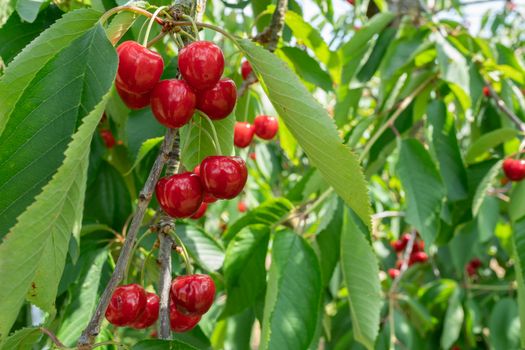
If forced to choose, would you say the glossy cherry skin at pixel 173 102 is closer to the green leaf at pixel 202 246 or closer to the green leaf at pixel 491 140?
the green leaf at pixel 202 246

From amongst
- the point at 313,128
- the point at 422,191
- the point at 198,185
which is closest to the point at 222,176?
the point at 198,185

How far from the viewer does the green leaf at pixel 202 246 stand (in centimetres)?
151

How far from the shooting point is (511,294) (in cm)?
300

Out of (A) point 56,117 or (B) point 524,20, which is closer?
(A) point 56,117

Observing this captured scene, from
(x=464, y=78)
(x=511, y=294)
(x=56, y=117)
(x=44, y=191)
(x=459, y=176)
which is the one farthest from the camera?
(x=511, y=294)

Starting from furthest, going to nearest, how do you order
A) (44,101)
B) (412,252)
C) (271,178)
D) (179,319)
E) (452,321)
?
(412,252) < (452,321) < (271,178) < (179,319) < (44,101)

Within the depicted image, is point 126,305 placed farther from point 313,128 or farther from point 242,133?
point 242,133

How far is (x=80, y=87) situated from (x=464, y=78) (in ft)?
4.14

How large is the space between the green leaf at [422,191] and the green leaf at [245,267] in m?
0.46

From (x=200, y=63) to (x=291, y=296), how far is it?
23.3 inches

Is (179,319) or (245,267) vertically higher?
(179,319)

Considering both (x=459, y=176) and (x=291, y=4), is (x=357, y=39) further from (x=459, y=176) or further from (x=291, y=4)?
(x=459, y=176)

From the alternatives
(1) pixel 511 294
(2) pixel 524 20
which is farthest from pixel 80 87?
(2) pixel 524 20

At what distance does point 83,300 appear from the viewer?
1368 millimetres
